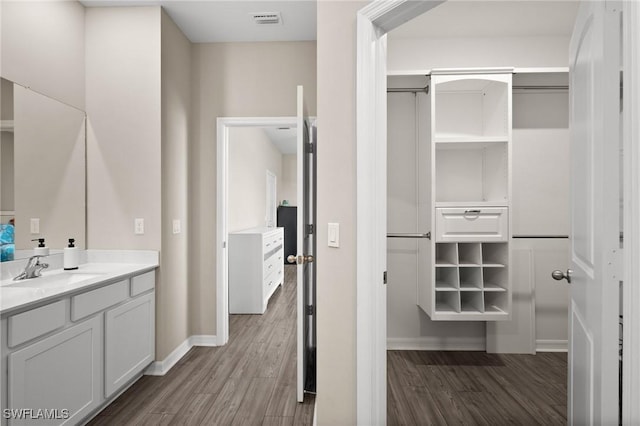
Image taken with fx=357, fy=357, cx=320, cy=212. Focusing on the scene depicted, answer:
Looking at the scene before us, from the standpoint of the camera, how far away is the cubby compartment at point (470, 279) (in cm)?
282

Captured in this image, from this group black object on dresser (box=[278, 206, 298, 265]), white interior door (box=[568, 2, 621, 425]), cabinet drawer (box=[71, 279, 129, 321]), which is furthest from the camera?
black object on dresser (box=[278, 206, 298, 265])

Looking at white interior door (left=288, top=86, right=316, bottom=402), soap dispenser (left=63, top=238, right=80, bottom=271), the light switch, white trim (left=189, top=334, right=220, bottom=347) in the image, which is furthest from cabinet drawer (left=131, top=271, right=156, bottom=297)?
the light switch

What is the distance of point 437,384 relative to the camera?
256 centimetres

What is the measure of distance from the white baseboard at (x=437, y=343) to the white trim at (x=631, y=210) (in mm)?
2419

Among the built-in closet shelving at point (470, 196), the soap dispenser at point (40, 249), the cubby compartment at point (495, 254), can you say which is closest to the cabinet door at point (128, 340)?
the soap dispenser at point (40, 249)

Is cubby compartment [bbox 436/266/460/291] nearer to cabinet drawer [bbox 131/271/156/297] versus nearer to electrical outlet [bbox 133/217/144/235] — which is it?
cabinet drawer [bbox 131/271/156/297]

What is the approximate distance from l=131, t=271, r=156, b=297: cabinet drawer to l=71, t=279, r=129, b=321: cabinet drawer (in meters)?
0.07

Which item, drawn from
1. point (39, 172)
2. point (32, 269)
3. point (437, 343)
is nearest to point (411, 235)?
point (437, 343)

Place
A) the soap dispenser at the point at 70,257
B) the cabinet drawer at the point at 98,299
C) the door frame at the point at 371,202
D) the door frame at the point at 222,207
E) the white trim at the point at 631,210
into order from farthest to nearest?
the door frame at the point at 222,207 → the soap dispenser at the point at 70,257 → the cabinet drawer at the point at 98,299 → the door frame at the point at 371,202 → the white trim at the point at 631,210

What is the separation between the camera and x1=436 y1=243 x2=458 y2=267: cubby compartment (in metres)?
2.86

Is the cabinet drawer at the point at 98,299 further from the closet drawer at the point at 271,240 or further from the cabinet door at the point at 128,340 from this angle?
the closet drawer at the point at 271,240

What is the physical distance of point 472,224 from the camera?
281 cm

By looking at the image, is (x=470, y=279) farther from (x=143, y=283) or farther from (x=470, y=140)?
(x=143, y=283)

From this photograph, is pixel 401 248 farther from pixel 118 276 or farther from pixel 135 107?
pixel 135 107
